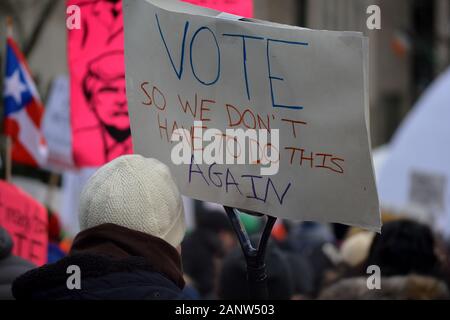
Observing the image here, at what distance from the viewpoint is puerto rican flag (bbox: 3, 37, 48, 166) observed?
5652mm

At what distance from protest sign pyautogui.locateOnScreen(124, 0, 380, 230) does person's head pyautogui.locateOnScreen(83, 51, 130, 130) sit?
94cm

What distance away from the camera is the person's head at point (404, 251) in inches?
169

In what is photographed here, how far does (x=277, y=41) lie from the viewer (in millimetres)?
2480

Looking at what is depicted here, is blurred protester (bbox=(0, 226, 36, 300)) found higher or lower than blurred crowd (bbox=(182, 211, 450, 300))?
higher

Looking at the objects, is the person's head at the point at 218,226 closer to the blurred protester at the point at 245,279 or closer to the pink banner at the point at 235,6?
the blurred protester at the point at 245,279

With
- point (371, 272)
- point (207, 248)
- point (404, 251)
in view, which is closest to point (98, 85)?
point (371, 272)

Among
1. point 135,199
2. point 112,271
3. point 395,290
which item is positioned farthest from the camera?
point 395,290

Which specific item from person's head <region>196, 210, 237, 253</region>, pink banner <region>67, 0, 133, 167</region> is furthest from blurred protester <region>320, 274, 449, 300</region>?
person's head <region>196, 210, 237, 253</region>

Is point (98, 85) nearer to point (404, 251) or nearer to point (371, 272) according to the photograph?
point (371, 272)

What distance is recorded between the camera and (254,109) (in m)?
2.57

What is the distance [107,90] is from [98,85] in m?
0.04

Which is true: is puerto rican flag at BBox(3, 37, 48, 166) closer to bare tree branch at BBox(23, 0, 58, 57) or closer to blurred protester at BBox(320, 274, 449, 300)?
blurred protester at BBox(320, 274, 449, 300)
